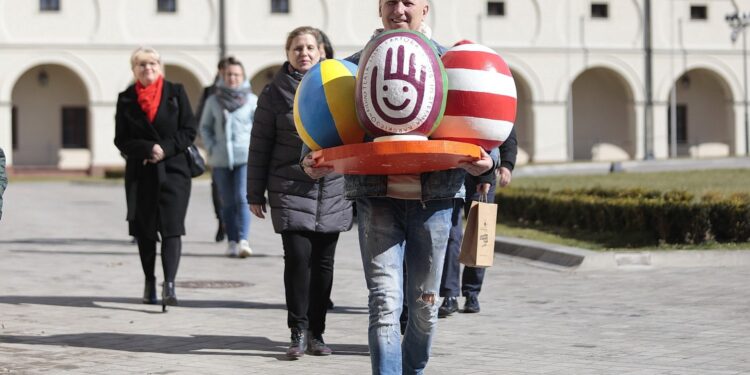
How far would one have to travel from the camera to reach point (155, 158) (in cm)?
1019

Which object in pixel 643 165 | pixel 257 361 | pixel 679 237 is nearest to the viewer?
pixel 257 361

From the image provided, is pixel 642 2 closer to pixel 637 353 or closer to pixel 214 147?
pixel 214 147

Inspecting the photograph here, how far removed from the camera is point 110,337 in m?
8.98

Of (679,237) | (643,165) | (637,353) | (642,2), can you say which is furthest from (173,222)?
(642,2)

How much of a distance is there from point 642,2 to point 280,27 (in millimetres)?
12598

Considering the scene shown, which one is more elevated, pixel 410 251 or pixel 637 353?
pixel 410 251

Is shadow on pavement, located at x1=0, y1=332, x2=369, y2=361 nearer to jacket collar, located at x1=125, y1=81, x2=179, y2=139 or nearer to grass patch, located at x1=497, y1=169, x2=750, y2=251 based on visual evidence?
jacket collar, located at x1=125, y1=81, x2=179, y2=139

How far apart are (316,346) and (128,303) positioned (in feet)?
9.96

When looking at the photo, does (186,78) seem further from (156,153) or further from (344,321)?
(344,321)

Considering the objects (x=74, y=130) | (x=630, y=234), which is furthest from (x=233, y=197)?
(x=74, y=130)

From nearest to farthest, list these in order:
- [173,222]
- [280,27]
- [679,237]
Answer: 1. [173,222]
2. [679,237]
3. [280,27]

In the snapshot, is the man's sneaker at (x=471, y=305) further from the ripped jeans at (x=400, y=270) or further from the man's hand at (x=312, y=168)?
the man's hand at (x=312, y=168)

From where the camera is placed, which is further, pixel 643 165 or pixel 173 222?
pixel 643 165

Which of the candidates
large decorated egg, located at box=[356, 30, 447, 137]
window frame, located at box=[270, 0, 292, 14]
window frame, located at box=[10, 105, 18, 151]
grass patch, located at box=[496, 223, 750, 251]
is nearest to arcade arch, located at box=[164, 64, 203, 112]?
window frame, located at box=[270, 0, 292, 14]
